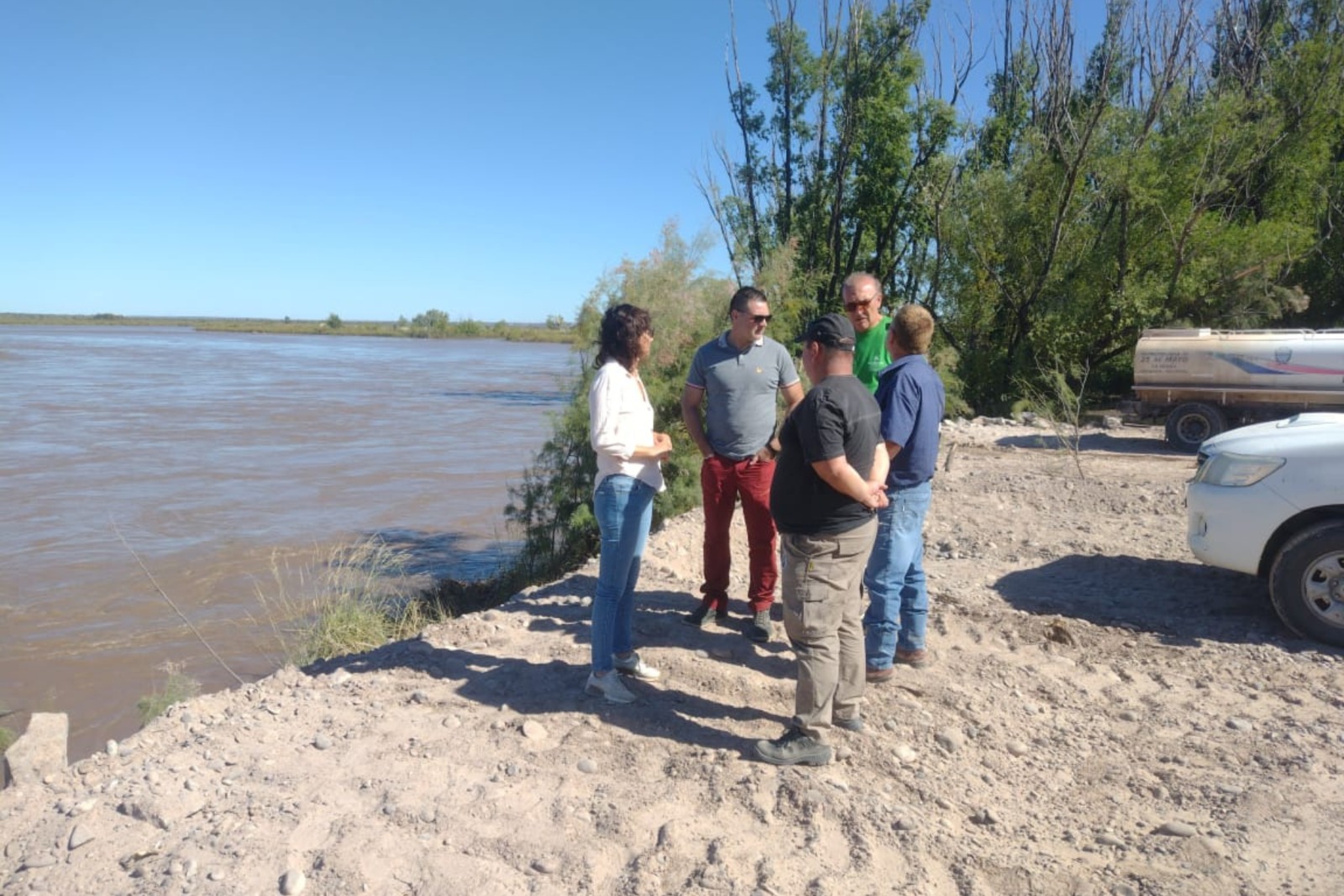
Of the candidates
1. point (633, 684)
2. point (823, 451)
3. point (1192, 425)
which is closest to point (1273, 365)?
point (1192, 425)

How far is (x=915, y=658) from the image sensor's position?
4.79 metres

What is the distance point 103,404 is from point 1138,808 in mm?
29879

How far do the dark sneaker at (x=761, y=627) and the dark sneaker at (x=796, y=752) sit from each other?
4.46 feet

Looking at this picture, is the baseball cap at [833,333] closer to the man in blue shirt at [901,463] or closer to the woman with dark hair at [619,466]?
the man in blue shirt at [901,463]

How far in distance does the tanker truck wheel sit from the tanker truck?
1 centimetres

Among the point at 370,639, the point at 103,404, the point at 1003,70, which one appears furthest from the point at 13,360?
the point at 370,639

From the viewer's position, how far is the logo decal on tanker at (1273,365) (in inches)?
469

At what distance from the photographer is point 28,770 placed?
422cm

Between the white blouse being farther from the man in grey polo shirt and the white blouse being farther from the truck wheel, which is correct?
the truck wheel

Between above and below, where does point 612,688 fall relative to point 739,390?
below

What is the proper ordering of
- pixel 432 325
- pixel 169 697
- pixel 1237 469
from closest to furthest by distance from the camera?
1. pixel 1237 469
2. pixel 169 697
3. pixel 432 325

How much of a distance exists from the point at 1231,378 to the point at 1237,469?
855 centimetres

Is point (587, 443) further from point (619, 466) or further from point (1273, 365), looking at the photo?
point (1273, 365)

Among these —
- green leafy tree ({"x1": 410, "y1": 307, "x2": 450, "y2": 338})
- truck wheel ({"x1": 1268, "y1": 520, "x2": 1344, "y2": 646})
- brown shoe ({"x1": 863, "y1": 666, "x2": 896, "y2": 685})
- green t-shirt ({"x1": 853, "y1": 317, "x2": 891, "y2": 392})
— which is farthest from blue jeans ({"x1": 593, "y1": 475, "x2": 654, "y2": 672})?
green leafy tree ({"x1": 410, "y1": 307, "x2": 450, "y2": 338})
